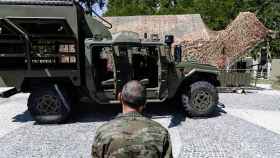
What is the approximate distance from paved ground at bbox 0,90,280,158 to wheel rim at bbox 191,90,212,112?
271 millimetres

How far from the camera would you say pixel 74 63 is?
7965 mm

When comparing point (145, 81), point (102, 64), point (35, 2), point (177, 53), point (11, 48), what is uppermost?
point (35, 2)

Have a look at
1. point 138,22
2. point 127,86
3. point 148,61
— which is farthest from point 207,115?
point 138,22

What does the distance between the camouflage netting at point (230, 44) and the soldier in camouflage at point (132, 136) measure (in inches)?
624

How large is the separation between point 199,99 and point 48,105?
334 centimetres

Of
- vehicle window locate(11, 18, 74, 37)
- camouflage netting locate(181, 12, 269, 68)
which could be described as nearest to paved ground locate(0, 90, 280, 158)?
vehicle window locate(11, 18, 74, 37)

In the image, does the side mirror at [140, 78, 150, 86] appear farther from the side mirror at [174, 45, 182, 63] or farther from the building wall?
the building wall

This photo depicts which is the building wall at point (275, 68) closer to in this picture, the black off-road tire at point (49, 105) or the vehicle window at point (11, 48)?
the black off-road tire at point (49, 105)

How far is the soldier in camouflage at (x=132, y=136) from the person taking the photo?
2.36m

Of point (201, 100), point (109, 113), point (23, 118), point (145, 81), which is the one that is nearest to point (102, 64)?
point (145, 81)

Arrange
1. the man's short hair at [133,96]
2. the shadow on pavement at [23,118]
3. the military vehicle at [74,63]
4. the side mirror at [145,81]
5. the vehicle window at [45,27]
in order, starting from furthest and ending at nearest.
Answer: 1. the shadow on pavement at [23,118]
2. the side mirror at [145,81]
3. the military vehicle at [74,63]
4. the vehicle window at [45,27]
5. the man's short hair at [133,96]

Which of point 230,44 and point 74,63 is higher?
point 230,44

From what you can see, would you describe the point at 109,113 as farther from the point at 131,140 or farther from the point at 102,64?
the point at 131,140

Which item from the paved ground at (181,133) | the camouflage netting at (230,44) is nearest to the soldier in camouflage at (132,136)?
the paved ground at (181,133)
